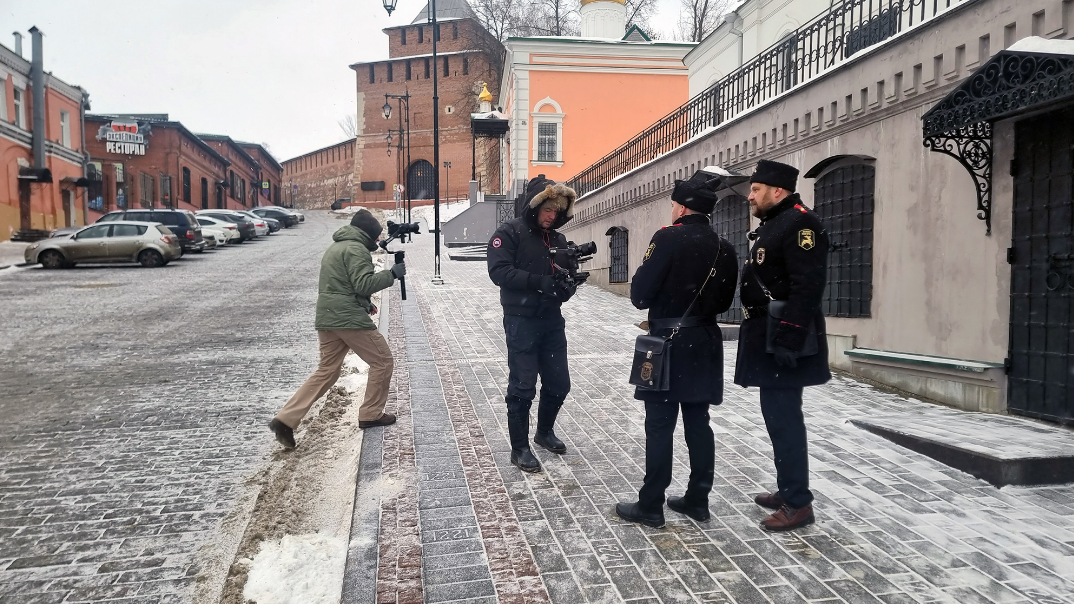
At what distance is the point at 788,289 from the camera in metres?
4.12

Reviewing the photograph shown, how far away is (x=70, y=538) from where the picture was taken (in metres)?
4.37

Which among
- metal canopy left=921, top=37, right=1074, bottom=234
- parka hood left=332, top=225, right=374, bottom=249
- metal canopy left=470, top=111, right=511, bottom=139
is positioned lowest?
parka hood left=332, top=225, right=374, bottom=249

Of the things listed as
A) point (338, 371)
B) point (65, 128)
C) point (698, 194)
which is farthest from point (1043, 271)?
point (65, 128)

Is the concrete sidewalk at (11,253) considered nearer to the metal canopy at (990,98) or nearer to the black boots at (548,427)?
the black boots at (548,427)

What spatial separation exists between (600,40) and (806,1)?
Answer: 57.6 feet

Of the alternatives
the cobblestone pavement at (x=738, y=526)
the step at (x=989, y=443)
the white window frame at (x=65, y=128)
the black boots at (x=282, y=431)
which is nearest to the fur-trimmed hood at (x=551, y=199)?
the cobblestone pavement at (x=738, y=526)

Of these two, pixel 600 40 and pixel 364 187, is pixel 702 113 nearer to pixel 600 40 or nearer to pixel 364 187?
pixel 600 40

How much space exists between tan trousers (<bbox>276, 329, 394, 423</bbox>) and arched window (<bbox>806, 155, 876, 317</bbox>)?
563 centimetres

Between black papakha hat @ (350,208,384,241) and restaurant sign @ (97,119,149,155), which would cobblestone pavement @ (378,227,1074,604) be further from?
restaurant sign @ (97,119,149,155)

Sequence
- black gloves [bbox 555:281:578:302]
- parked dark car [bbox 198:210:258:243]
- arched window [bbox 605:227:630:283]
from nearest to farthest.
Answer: black gloves [bbox 555:281:578:302] → arched window [bbox 605:227:630:283] → parked dark car [bbox 198:210:258:243]

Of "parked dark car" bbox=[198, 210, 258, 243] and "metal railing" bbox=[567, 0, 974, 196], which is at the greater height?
"metal railing" bbox=[567, 0, 974, 196]

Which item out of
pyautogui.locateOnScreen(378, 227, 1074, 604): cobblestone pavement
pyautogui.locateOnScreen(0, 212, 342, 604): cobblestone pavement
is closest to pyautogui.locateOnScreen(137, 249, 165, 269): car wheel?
pyautogui.locateOnScreen(0, 212, 342, 604): cobblestone pavement

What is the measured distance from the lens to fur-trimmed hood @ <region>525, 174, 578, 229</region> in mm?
5102

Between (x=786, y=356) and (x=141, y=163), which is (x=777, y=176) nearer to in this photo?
(x=786, y=356)
